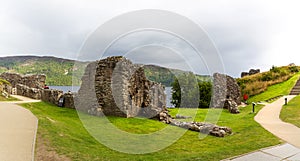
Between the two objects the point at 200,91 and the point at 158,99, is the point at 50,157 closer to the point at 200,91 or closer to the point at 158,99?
the point at 158,99

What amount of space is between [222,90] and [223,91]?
8.1 inches

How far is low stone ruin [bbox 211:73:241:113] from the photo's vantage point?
1184 inches

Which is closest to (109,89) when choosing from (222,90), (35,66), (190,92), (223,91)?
(222,90)

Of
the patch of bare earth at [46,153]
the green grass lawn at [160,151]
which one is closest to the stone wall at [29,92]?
the green grass lawn at [160,151]

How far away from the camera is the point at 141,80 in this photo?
19.3 metres

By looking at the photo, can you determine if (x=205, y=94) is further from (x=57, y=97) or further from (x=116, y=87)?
(x=57, y=97)

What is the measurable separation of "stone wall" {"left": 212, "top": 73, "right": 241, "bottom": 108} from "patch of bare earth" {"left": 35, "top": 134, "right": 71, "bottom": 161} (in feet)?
80.7

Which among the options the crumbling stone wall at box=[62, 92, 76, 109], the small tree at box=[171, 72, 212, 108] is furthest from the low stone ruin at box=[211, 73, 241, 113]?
the crumbling stone wall at box=[62, 92, 76, 109]

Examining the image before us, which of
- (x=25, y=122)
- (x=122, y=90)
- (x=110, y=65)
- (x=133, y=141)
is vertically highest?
(x=110, y=65)

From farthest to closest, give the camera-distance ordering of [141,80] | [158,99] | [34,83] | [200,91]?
[200,91]
[34,83]
[158,99]
[141,80]

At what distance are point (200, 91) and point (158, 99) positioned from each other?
15998mm

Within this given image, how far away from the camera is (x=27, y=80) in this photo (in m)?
30.0

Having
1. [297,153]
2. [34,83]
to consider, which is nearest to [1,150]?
[297,153]

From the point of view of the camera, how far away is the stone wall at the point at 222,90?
3053 cm
